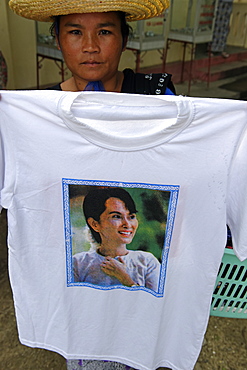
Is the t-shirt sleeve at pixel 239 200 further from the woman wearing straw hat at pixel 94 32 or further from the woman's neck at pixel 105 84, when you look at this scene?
the woman's neck at pixel 105 84

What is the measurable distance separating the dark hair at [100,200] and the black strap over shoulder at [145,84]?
433mm

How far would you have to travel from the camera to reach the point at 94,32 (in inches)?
46.0

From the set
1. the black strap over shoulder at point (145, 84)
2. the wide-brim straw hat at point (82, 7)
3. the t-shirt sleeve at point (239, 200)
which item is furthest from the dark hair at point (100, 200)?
the wide-brim straw hat at point (82, 7)

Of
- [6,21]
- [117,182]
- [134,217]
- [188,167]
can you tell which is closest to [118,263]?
[134,217]

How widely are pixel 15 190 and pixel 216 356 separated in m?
1.42

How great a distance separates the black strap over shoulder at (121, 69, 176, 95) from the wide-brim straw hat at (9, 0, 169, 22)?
230 millimetres

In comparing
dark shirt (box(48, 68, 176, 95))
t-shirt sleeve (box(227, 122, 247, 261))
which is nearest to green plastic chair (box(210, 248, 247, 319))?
t-shirt sleeve (box(227, 122, 247, 261))

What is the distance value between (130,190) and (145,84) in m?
0.47

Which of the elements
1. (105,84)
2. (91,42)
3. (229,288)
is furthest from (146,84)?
(229,288)

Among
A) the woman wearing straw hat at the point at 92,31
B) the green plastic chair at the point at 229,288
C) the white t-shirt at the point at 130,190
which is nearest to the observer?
the white t-shirt at the point at 130,190

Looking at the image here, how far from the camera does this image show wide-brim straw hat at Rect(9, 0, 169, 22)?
1095mm

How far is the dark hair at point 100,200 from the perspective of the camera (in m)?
1.11

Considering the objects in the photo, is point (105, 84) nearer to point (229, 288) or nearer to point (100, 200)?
point (100, 200)

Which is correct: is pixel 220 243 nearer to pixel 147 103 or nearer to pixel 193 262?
pixel 193 262
